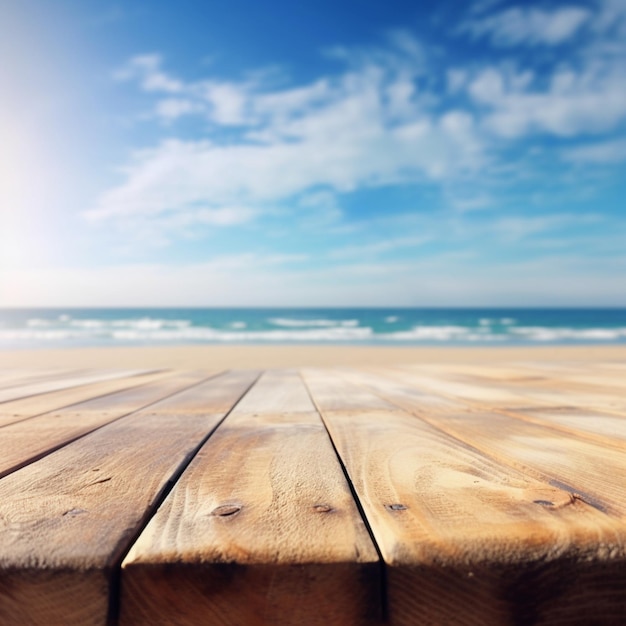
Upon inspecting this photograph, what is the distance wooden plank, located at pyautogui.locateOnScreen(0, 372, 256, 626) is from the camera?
36 cm

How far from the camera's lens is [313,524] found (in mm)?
425

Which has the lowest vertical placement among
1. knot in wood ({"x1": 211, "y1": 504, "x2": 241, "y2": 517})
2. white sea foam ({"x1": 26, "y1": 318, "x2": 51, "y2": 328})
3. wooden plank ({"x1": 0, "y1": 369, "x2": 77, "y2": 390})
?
white sea foam ({"x1": 26, "y1": 318, "x2": 51, "y2": 328})

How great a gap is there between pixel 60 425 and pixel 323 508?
2.34 feet

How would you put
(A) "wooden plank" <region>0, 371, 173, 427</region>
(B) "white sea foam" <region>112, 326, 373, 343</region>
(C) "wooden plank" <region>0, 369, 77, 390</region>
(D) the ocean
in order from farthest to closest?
(B) "white sea foam" <region>112, 326, 373, 343</region>, (D) the ocean, (C) "wooden plank" <region>0, 369, 77, 390</region>, (A) "wooden plank" <region>0, 371, 173, 427</region>

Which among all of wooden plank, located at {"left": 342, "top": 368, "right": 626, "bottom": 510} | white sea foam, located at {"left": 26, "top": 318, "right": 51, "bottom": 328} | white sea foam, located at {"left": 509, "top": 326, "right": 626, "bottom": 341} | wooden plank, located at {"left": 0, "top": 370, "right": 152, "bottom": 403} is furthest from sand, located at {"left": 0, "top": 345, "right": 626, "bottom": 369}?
white sea foam, located at {"left": 26, "top": 318, "right": 51, "bottom": 328}

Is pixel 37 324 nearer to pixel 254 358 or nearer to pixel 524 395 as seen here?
pixel 254 358

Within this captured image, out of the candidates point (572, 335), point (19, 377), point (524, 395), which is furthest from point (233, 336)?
point (524, 395)

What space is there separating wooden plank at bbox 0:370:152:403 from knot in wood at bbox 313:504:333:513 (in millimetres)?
1186

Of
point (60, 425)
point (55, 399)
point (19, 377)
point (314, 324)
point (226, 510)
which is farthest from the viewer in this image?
point (314, 324)

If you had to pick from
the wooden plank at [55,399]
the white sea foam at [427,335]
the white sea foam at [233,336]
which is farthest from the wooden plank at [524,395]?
the white sea foam at [427,335]

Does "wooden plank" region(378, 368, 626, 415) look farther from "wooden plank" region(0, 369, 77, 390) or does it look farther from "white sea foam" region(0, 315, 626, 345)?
"white sea foam" region(0, 315, 626, 345)

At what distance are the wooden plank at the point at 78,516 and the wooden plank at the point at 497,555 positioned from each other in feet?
0.78

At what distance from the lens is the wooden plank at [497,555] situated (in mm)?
363

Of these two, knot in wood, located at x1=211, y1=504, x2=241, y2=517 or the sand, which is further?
the sand
